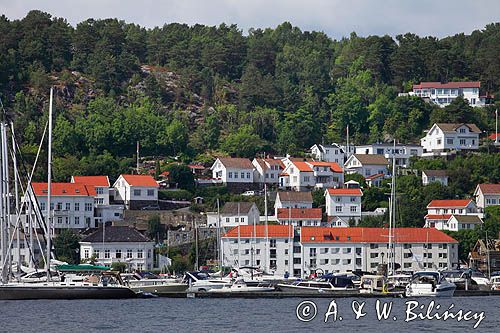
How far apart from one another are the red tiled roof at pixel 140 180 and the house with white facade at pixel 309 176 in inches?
539

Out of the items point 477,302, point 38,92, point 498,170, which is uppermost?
point 38,92

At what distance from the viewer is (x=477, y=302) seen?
2768 inches

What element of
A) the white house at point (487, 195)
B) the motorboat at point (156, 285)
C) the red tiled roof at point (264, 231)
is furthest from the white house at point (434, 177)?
the motorboat at point (156, 285)

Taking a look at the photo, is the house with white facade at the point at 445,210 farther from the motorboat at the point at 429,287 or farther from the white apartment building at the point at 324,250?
the motorboat at the point at 429,287

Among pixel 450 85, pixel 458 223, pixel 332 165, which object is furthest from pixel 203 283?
pixel 450 85

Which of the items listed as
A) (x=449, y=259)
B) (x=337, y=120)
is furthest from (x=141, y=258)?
(x=337, y=120)

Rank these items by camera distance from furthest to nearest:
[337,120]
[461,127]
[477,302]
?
1. [337,120]
2. [461,127]
3. [477,302]

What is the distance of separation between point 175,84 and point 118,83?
6533 mm

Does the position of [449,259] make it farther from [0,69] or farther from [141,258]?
[0,69]

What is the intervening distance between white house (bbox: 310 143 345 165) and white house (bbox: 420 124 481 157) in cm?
789

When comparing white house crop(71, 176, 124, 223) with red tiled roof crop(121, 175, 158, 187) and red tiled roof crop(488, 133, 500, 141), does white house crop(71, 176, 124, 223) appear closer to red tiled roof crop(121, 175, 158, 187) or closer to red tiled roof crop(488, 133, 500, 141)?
red tiled roof crop(121, 175, 158, 187)

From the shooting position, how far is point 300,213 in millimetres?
103562

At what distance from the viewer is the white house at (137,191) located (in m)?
105

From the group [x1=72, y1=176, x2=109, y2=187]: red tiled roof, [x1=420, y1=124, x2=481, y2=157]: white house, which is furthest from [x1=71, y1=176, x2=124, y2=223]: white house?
[x1=420, y1=124, x2=481, y2=157]: white house
